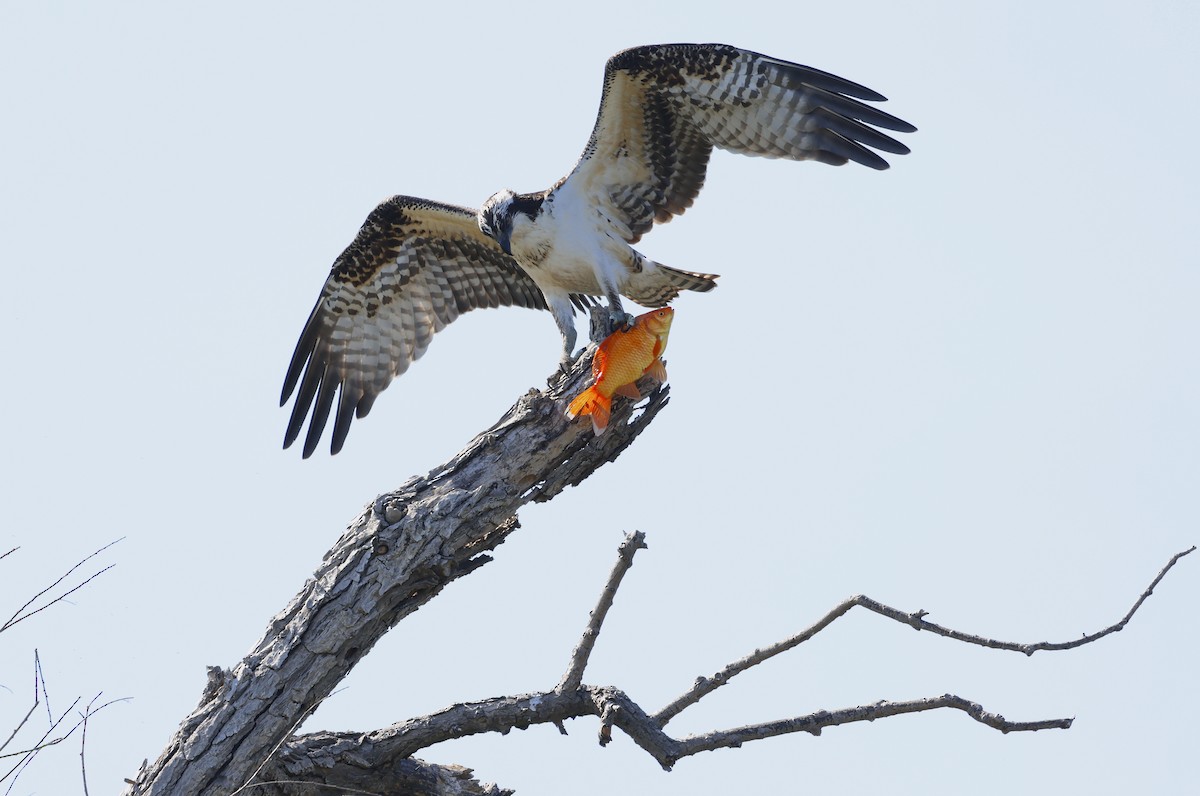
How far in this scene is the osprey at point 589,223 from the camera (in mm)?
7730

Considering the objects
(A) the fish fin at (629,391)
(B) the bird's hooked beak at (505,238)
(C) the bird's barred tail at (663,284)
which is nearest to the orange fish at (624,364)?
(A) the fish fin at (629,391)

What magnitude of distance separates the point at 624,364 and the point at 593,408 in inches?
16.4

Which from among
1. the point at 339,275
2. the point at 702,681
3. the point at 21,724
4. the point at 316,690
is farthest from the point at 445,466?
the point at 339,275

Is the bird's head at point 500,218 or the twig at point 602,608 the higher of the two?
the bird's head at point 500,218

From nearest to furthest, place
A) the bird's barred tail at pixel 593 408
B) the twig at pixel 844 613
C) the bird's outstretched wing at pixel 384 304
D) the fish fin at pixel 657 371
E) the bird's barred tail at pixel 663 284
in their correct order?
the twig at pixel 844 613 → the bird's barred tail at pixel 593 408 → the fish fin at pixel 657 371 → the bird's barred tail at pixel 663 284 → the bird's outstretched wing at pixel 384 304

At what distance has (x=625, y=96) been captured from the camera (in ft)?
26.0

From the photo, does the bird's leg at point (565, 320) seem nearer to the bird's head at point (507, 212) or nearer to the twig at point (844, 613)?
the bird's head at point (507, 212)

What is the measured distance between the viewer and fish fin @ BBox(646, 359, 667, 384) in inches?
270

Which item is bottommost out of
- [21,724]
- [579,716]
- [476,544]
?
[21,724]

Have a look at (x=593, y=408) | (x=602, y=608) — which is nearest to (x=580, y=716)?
(x=602, y=608)

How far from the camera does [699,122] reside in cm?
809

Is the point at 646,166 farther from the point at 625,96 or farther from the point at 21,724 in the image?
the point at 21,724

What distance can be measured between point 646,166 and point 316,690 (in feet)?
13.7

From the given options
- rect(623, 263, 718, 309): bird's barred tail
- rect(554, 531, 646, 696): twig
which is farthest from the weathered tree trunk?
rect(623, 263, 718, 309): bird's barred tail
